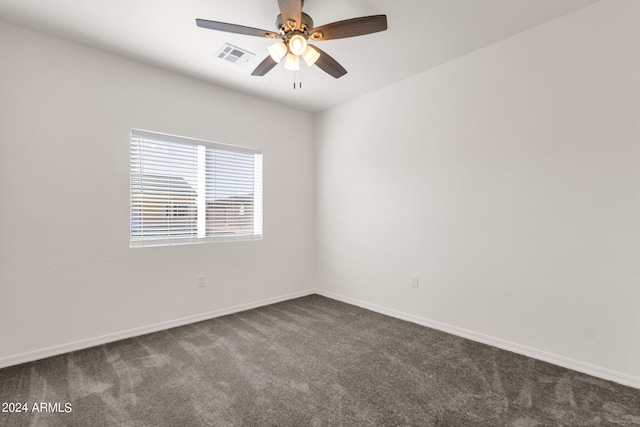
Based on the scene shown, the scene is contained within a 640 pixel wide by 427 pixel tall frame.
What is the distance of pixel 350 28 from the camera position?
1.87m

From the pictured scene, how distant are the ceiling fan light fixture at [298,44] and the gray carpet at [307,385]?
235cm

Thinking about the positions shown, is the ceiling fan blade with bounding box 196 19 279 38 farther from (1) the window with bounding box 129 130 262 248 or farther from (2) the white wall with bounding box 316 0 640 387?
(2) the white wall with bounding box 316 0 640 387

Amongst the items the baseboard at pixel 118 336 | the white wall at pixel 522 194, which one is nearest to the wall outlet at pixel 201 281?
the baseboard at pixel 118 336

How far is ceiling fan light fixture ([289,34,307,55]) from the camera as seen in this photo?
1.96 meters

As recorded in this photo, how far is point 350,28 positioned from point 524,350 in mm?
2875

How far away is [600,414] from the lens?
1712mm

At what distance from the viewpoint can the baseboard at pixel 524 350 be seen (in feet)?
6.64

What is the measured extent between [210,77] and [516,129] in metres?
3.11

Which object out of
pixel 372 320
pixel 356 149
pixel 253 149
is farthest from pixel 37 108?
pixel 372 320

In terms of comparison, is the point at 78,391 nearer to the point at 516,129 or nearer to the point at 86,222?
the point at 86,222

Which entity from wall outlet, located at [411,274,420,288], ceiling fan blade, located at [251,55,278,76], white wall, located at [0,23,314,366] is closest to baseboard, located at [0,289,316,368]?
white wall, located at [0,23,314,366]

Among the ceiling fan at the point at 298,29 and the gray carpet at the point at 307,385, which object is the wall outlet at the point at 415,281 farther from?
the ceiling fan at the point at 298,29

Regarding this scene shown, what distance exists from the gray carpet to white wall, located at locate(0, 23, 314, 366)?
0.36 m

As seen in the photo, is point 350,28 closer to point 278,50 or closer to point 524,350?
point 278,50
